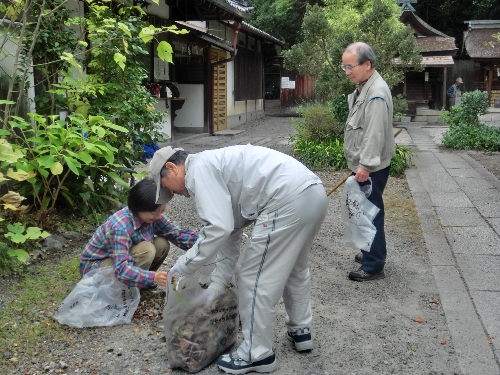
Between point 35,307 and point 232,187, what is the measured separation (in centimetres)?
192

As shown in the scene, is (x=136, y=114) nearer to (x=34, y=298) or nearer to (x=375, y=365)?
(x=34, y=298)

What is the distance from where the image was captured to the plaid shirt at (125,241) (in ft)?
11.8

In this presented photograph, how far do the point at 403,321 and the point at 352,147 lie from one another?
56.5 inches

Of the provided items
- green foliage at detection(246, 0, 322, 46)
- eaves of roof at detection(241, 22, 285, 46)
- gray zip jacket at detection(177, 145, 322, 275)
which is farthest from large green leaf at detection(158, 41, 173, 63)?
green foliage at detection(246, 0, 322, 46)

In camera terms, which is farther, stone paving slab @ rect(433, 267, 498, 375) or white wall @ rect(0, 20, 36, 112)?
white wall @ rect(0, 20, 36, 112)

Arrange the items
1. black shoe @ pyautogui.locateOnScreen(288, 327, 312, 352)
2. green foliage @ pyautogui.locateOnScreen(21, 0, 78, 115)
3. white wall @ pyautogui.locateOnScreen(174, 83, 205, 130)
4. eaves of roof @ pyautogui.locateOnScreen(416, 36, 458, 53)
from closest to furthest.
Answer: black shoe @ pyautogui.locateOnScreen(288, 327, 312, 352) < green foliage @ pyautogui.locateOnScreen(21, 0, 78, 115) < white wall @ pyautogui.locateOnScreen(174, 83, 205, 130) < eaves of roof @ pyautogui.locateOnScreen(416, 36, 458, 53)

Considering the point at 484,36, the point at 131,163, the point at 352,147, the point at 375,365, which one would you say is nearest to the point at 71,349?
the point at 375,365

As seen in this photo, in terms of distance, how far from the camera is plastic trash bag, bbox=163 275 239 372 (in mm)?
3146

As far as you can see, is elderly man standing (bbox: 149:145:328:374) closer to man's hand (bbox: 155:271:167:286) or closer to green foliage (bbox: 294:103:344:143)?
man's hand (bbox: 155:271:167:286)

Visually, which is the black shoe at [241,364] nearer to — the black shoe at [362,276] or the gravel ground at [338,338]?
the gravel ground at [338,338]

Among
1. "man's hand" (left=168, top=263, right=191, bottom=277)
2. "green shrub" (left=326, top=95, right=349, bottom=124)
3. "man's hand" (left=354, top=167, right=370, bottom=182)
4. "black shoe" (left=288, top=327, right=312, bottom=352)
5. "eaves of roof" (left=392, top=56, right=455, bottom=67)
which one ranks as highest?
"eaves of roof" (left=392, top=56, right=455, bottom=67)

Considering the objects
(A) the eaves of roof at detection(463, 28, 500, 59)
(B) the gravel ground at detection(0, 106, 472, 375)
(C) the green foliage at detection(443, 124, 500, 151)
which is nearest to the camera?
(B) the gravel ground at detection(0, 106, 472, 375)

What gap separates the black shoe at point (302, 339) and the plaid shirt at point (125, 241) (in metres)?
0.92

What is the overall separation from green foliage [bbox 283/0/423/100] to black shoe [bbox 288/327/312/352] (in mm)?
8149
